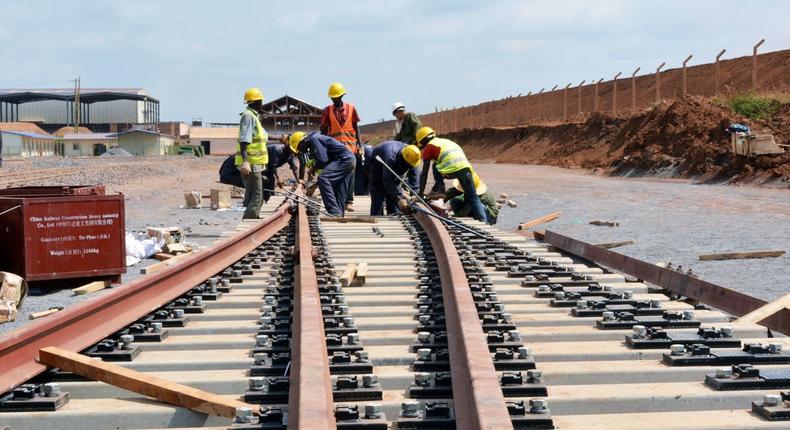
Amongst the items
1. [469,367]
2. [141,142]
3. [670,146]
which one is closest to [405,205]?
[469,367]

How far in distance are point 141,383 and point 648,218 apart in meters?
13.2

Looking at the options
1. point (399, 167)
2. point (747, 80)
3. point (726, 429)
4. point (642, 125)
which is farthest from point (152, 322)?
point (747, 80)

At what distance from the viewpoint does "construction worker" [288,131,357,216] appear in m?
10.8

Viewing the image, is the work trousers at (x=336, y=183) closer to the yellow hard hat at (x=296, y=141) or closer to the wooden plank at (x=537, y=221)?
the yellow hard hat at (x=296, y=141)

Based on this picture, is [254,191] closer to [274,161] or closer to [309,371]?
[274,161]

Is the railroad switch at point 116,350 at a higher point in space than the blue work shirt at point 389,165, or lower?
lower

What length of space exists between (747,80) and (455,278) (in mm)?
49681

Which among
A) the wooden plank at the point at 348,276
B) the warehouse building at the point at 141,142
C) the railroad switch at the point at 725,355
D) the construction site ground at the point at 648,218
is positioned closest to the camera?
the railroad switch at the point at 725,355

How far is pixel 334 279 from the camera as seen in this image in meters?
5.53

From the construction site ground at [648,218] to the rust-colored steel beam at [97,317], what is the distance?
176cm

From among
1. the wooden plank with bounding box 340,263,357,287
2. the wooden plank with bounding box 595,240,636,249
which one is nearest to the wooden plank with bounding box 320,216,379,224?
the wooden plank with bounding box 595,240,636,249

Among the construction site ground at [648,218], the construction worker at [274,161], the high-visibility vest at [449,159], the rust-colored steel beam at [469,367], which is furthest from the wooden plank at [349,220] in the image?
the rust-colored steel beam at [469,367]

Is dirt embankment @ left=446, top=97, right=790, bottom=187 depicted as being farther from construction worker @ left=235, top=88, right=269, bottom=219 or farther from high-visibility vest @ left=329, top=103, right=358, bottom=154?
construction worker @ left=235, top=88, right=269, bottom=219

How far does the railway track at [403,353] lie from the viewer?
302 cm
